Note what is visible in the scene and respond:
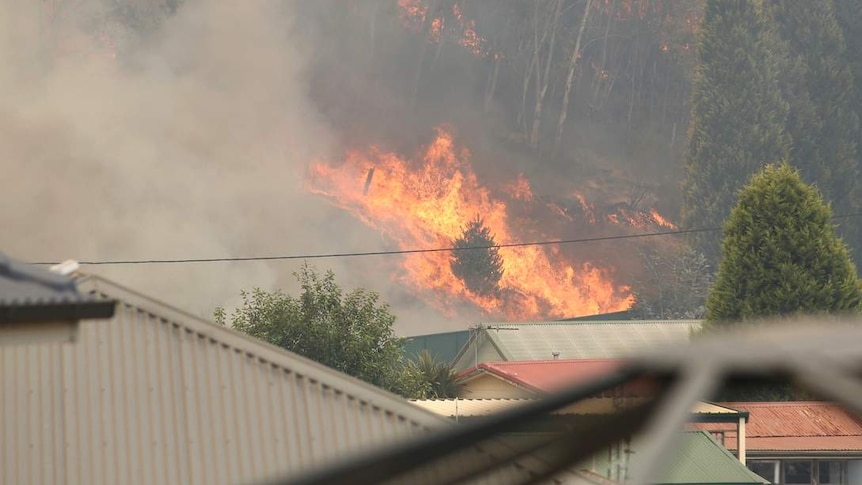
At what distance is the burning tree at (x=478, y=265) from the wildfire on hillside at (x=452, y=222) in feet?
1.75

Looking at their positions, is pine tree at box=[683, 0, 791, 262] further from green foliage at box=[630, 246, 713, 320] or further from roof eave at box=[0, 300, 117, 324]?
roof eave at box=[0, 300, 117, 324]

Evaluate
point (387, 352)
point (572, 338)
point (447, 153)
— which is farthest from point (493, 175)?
point (387, 352)

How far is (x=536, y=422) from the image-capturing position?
2326mm

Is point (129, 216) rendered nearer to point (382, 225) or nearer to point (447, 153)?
point (382, 225)

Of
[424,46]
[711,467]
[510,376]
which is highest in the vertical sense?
[424,46]

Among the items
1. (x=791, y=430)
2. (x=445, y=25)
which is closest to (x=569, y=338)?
(x=791, y=430)

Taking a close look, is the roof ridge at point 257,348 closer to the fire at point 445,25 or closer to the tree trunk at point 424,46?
the tree trunk at point 424,46

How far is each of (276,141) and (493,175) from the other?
58.7 ft

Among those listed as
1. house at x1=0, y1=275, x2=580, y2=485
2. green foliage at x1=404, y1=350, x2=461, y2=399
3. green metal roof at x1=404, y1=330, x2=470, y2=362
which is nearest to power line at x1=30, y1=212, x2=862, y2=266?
green metal roof at x1=404, y1=330, x2=470, y2=362

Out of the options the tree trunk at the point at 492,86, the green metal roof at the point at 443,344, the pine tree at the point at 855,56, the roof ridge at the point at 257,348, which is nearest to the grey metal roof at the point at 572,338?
the green metal roof at the point at 443,344

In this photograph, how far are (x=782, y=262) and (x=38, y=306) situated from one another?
4471cm

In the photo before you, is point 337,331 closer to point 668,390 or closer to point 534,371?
point 534,371

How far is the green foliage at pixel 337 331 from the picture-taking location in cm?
4725

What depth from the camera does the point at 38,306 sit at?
247 inches
